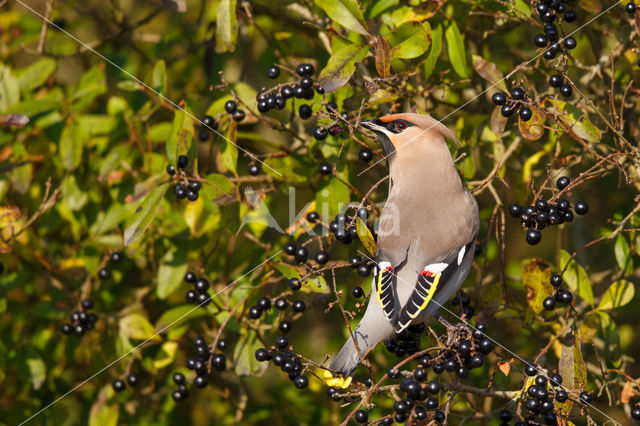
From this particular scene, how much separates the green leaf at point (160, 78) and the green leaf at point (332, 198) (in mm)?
887

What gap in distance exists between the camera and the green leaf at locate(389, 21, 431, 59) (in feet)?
9.12

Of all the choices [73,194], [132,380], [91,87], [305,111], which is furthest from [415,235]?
[91,87]

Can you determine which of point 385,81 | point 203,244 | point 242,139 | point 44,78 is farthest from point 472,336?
point 44,78

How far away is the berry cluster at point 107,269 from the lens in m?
3.42

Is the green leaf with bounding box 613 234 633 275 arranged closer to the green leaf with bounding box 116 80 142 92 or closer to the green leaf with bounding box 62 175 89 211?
the green leaf with bounding box 116 80 142 92

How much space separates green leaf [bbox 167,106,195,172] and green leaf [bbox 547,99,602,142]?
141cm

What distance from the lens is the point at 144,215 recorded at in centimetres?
295

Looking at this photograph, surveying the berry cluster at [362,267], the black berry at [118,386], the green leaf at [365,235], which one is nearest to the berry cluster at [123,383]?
the black berry at [118,386]

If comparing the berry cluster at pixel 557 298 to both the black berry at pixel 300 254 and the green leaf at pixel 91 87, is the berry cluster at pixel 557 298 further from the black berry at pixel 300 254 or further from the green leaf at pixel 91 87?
the green leaf at pixel 91 87

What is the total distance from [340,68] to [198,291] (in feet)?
3.68

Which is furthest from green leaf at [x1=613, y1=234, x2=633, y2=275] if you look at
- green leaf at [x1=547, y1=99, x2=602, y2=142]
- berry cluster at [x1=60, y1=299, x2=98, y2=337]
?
berry cluster at [x1=60, y1=299, x2=98, y2=337]

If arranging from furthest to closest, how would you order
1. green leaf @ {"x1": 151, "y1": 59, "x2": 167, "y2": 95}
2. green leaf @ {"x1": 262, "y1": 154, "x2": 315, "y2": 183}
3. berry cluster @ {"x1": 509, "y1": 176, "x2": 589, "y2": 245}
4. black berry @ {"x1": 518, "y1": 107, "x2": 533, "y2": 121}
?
green leaf @ {"x1": 151, "y1": 59, "x2": 167, "y2": 95}, green leaf @ {"x1": 262, "y1": 154, "x2": 315, "y2": 183}, black berry @ {"x1": 518, "y1": 107, "x2": 533, "y2": 121}, berry cluster @ {"x1": 509, "y1": 176, "x2": 589, "y2": 245}

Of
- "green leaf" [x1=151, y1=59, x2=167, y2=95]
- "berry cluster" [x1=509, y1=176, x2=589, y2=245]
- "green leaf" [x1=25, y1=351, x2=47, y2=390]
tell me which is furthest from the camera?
"green leaf" [x1=25, y1=351, x2=47, y2=390]

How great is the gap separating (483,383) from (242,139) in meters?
1.61
